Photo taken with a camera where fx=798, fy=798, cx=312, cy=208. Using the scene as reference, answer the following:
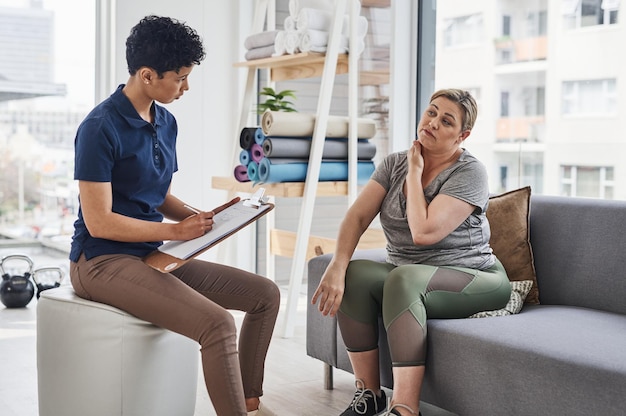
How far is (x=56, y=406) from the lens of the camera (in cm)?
226

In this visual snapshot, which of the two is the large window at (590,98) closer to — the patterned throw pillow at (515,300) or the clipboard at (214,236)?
the patterned throw pillow at (515,300)

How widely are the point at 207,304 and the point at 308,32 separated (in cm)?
190

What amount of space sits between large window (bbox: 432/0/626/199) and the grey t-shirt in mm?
802

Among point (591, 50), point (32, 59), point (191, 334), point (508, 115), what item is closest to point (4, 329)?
point (32, 59)

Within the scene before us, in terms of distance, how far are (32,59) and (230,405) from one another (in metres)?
3.11

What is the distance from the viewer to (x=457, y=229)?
2.53 metres

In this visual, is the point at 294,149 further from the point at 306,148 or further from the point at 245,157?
the point at 245,157

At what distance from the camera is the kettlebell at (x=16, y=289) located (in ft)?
13.9

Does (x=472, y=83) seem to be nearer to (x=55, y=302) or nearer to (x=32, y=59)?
(x=55, y=302)

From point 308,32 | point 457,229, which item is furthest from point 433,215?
point 308,32

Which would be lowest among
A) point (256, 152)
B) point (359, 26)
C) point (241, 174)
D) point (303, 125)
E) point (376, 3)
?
point (241, 174)

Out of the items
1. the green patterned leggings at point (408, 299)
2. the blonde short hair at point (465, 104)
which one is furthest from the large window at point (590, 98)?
the green patterned leggings at point (408, 299)

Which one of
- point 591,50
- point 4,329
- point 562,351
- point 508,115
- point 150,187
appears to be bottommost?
point 4,329

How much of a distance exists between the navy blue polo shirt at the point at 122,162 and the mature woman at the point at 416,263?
2.01ft
